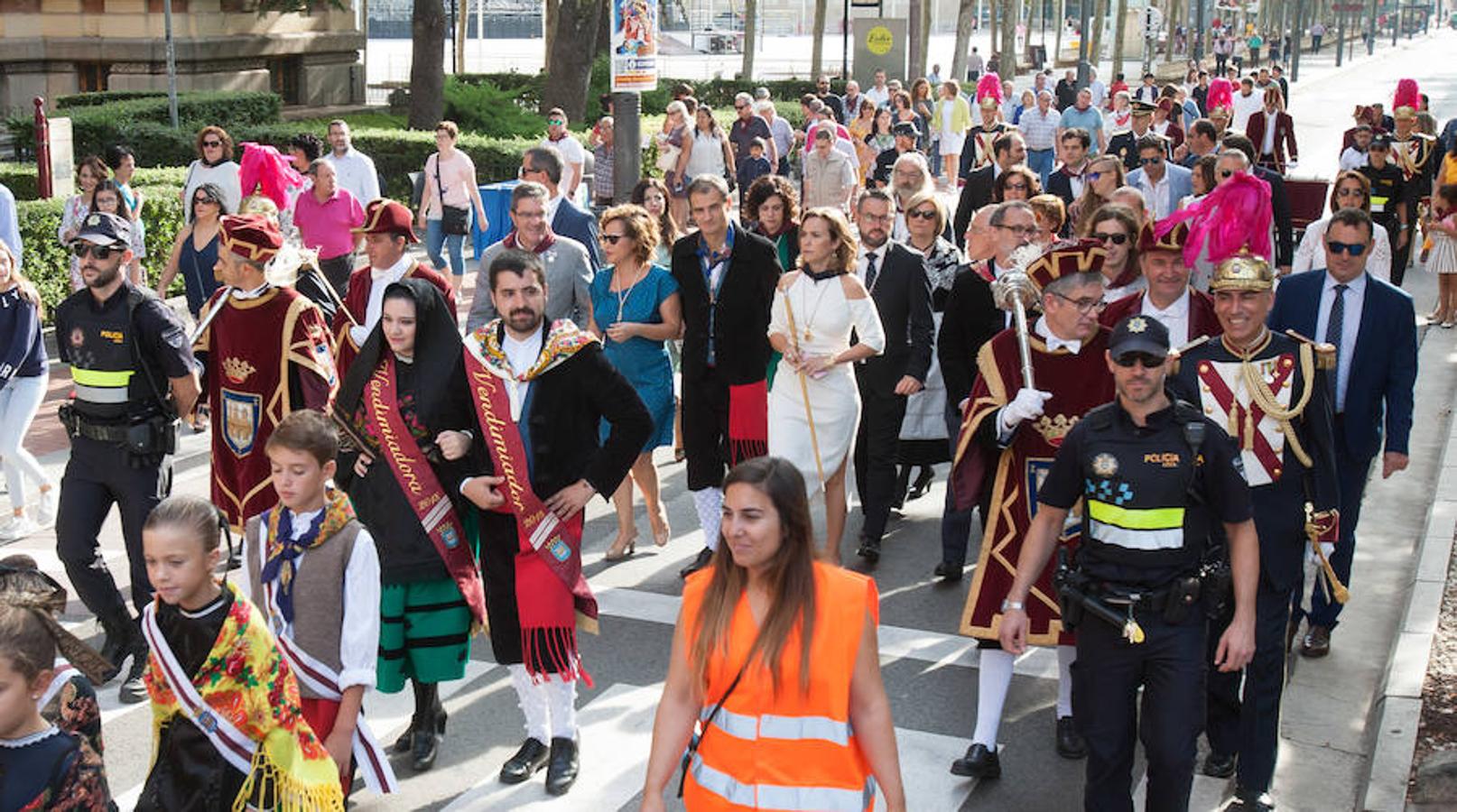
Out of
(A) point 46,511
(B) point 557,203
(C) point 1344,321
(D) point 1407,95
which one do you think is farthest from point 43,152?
(D) point 1407,95

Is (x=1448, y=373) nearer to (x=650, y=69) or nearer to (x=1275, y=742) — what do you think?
(x=650, y=69)

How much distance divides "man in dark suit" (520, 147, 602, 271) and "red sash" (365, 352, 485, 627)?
4.72m

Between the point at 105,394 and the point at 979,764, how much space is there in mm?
4006

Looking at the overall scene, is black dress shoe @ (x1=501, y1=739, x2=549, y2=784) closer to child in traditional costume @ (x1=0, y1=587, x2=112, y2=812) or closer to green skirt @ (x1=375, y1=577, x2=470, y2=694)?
green skirt @ (x1=375, y1=577, x2=470, y2=694)

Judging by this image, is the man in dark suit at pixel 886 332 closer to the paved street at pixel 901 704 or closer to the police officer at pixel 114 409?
the paved street at pixel 901 704

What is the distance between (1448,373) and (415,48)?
19.3m

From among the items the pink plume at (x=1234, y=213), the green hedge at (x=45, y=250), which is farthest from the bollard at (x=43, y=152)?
the pink plume at (x=1234, y=213)

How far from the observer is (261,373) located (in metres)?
7.60

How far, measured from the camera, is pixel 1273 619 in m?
6.41

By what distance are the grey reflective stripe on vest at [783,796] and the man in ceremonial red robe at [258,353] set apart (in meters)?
3.83

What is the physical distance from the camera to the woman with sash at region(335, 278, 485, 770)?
6.61 m

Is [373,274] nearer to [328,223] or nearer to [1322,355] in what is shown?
[1322,355]

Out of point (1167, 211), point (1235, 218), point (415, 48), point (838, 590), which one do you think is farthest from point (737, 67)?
point (838, 590)

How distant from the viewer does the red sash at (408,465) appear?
21.7 ft
